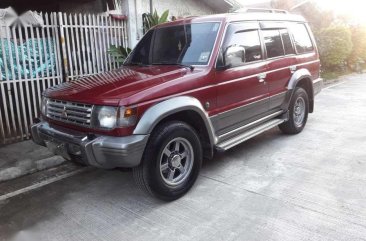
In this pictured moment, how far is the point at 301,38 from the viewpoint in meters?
6.16

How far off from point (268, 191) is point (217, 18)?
2.28 metres

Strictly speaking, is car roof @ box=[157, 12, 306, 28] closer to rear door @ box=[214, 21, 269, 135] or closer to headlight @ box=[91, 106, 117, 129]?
rear door @ box=[214, 21, 269, 135]

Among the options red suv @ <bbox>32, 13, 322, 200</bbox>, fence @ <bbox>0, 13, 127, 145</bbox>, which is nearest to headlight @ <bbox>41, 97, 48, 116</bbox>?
red suv @ <bbox>32, 13, 322, 200</bbox>

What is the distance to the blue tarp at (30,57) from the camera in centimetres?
586

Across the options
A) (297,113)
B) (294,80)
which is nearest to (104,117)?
(294,80)

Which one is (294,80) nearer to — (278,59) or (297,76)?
(297,76)

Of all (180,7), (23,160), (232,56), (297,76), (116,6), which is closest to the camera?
(232,56)

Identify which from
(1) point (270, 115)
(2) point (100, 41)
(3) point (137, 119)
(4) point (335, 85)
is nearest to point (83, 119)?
(3) point (137, 119)

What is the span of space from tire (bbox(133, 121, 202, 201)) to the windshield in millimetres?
1004

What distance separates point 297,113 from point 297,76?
0.72m

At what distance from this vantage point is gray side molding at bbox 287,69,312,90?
566 centimetres

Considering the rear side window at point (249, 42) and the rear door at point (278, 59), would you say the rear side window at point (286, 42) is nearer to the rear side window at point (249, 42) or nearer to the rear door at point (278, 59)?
the rear door at point (278, 59)

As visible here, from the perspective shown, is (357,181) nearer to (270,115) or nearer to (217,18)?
(270,115)

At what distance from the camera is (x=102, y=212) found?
375cm
